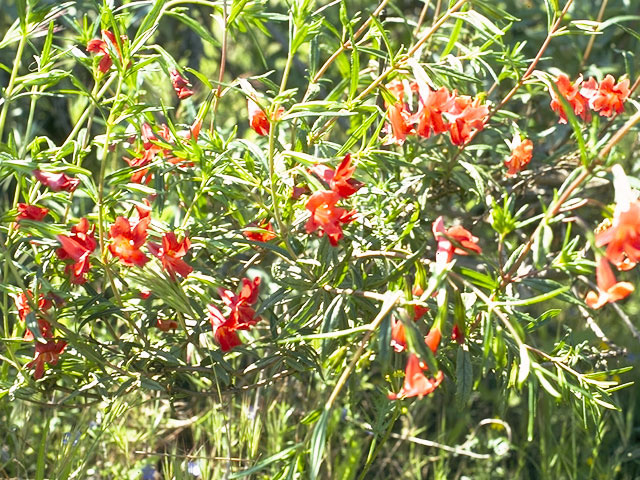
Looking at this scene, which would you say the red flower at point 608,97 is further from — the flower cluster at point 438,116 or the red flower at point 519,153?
the flower cluster at point 438,116

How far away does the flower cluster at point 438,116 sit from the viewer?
A: 1567 mm

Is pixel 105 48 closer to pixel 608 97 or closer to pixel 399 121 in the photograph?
pixel 399 121

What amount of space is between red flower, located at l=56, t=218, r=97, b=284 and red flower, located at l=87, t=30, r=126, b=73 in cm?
29

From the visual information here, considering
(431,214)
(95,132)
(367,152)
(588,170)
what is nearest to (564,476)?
(431,214)

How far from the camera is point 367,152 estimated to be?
179 cm

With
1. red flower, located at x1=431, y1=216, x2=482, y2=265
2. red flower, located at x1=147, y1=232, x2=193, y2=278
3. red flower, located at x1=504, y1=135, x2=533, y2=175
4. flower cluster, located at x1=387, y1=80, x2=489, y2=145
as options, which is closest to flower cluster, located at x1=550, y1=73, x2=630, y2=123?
red flower, located at x1=504, y1=135, x2=533, y2=175

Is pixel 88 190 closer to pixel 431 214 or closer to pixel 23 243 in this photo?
pixel 23 243

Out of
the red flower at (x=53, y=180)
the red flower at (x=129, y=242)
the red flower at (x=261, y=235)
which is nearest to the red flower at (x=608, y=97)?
the red flower at (x=261, y=235)

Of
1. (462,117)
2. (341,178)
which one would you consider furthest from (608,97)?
(341,178)

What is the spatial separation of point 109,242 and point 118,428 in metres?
0.72

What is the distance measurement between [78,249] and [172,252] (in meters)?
0.16

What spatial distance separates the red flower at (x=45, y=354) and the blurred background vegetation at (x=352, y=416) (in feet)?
0.36

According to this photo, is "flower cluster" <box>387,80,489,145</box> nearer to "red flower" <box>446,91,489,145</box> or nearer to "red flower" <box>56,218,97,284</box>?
"red flower" <box>446,91,489,145</box>

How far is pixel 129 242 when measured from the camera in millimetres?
1578
